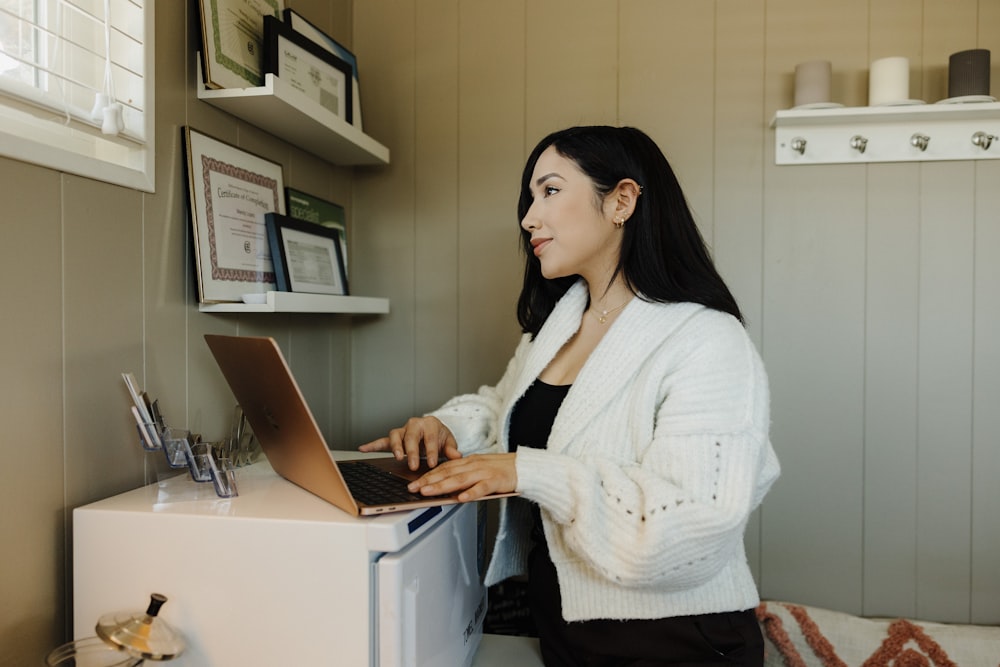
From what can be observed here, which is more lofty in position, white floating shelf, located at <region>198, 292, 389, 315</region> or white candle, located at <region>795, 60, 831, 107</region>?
white candle, located at <region>795, 60, 831, 107</region>

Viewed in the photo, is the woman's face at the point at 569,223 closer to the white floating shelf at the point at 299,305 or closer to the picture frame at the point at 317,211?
the white floating shelf at the point at 299,305

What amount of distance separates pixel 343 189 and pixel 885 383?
1507mm

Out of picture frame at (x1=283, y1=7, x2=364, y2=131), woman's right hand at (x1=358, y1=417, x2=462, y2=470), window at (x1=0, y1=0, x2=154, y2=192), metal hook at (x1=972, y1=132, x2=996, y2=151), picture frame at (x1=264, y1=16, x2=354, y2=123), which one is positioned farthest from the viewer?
metal hook at (x1=972, y1=132, x2=996, y2=151)

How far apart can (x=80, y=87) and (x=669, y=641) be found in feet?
4.04

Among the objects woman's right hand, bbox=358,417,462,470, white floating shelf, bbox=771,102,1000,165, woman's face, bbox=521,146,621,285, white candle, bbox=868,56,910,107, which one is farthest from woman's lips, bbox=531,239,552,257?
white candle, bbox=868,56,910,107

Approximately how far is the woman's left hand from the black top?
0.24 meters

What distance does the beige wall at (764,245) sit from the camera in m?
1.81

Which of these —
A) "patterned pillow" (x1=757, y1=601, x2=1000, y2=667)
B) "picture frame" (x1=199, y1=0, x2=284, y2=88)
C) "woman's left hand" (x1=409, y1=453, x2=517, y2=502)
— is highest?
"picture frame" (x1=199, y1=0, x2=284, y2=88)

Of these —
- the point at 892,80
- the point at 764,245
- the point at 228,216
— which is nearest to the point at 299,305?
the point at 228,216

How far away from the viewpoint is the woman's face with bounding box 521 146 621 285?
1298 mm

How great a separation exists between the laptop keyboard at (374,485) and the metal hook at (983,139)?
1.60 metres

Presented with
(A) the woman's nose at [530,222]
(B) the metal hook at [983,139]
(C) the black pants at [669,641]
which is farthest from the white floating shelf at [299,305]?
(B) the metal hook at [983,139]

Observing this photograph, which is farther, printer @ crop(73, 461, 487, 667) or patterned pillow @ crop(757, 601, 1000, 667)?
patterned pillow @ crop(757, 601, 1000, 667)

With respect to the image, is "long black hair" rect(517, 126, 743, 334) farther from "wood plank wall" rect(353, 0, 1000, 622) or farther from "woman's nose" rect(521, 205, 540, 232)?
→ "wood plank wall" rect(353, 0, 1000, 622)
